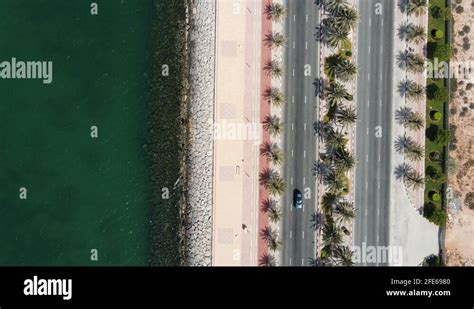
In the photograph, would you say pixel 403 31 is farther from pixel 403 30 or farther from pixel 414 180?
pixel 414 180

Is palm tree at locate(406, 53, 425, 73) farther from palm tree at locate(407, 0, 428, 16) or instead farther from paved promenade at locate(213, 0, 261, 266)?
paved promenade at locate(213, 0, 261, 266)

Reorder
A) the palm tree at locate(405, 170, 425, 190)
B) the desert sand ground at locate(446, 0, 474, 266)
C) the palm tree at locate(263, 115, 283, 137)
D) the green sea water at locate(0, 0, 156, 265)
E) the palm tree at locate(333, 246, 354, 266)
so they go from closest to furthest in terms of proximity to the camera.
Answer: the palm tree at locate(333, 246, 354, 266) → the palm tree at locate(263, 115, 283, 137) → the palm tree at locate(405, 170, 425, 190) → the desert sand ground at locate(446, 0, 474, 266) → the green sea water at locate(0, 0, 156, 265)

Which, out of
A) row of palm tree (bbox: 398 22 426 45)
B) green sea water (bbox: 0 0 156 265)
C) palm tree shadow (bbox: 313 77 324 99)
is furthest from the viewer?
green sea water (bbox: 0 0 156 265)

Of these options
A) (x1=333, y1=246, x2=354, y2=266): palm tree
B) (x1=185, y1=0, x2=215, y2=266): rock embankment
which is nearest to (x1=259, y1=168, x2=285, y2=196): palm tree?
(x1=185, y1=0, x2=215, y2=266): rock embankment

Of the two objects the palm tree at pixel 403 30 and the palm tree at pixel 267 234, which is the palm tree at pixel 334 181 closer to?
the palm tree at pixel 267 234
